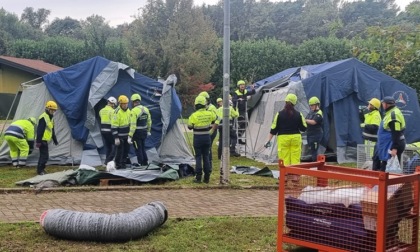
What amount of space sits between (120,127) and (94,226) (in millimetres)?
6606

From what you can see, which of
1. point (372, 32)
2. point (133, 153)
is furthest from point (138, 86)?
point (372, 32)

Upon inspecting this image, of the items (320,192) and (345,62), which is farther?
(345,62)

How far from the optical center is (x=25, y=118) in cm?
1395

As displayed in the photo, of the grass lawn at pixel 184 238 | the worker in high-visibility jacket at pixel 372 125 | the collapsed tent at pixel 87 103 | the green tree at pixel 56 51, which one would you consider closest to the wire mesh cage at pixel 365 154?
the worker in high-visibility jacket at pixel 372 125

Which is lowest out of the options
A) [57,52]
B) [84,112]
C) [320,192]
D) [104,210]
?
[104,210]

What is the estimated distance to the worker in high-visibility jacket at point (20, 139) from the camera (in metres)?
12.8

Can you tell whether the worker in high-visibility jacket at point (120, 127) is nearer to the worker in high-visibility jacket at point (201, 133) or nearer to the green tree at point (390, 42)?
the worker in high-visibility jacket at point (201, 133)

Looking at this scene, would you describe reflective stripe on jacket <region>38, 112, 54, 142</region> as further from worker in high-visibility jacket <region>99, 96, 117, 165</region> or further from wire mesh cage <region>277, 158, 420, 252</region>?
wire mesh cage <region>277, 158, 420, 252</region>

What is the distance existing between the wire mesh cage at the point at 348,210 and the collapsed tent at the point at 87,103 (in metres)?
8.50

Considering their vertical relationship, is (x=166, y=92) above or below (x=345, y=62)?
below

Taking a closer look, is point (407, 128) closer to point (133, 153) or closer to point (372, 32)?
point (133, 153)

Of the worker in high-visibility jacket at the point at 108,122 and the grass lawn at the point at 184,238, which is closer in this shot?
the grass lawn at the point at 184,238

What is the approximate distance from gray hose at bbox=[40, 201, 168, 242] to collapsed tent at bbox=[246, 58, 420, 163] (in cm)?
917

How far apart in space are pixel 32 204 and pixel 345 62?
10.6 metres
